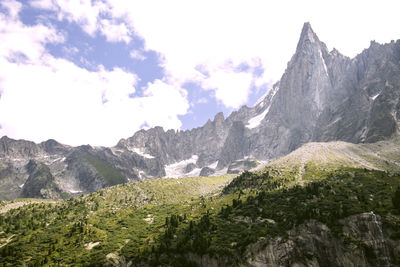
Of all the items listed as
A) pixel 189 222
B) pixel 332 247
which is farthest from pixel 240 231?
pixel 332 247

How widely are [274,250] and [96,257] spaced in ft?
160

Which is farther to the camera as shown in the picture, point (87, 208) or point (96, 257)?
point (87, 208)

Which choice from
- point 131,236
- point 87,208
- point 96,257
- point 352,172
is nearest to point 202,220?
point 131,236

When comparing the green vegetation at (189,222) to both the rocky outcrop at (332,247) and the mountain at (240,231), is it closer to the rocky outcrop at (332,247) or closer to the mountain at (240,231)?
the mountain at (240,231)

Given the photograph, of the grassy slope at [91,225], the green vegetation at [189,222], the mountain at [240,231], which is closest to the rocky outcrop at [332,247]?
the mountain at [240,231]

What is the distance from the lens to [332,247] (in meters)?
77.1

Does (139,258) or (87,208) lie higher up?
(87,208)

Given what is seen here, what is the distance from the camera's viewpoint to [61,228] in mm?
100750

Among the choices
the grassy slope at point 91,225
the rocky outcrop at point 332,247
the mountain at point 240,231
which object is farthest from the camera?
the grassy slope at point 91,225

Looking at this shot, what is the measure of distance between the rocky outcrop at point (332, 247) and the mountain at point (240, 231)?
0.24 m

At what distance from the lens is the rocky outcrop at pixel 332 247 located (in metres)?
72.9

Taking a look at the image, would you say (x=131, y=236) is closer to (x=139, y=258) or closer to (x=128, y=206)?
(x=139, y=258)

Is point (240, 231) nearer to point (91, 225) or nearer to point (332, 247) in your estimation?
point (332, 247)

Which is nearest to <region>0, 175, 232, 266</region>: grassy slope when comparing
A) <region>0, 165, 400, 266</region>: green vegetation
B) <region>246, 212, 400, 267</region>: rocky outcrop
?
<region>0, 165, 400, 266</region>: green vegetation
